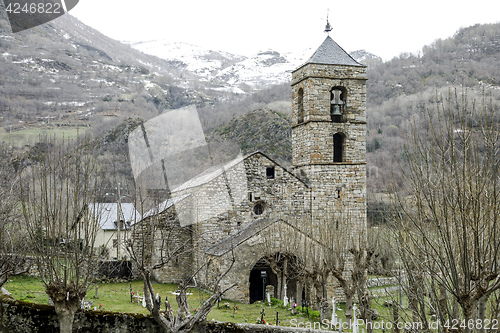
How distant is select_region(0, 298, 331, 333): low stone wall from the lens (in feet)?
29.7

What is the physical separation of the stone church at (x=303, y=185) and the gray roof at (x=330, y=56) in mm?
50

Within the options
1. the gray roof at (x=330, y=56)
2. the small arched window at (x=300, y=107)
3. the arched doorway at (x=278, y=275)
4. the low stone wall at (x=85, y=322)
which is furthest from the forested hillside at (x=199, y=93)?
the low stone wall at (x=85, y=322)

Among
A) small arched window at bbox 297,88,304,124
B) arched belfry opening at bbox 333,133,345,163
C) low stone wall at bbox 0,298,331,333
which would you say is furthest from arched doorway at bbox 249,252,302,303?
low stone wall at bbox 0,298,331,333

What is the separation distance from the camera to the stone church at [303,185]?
66.0ft

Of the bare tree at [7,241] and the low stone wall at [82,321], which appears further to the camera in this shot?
the bare tree at [7,241]

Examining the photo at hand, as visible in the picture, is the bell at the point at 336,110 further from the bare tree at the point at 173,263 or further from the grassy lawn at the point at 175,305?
the grassy lawn at the point at 175,305

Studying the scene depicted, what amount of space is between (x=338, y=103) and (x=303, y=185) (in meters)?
4.50

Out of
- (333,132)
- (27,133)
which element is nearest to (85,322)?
(333,132)

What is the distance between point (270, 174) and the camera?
21.1m

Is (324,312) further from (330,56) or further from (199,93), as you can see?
(199,93)

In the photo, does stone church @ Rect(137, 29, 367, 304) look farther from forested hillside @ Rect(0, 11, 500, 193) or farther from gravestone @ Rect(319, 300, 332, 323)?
forested hillside @ Rect(0, 11, 500, 193)

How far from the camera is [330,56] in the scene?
2144cm

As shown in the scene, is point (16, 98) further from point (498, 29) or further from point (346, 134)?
point (498, 29)

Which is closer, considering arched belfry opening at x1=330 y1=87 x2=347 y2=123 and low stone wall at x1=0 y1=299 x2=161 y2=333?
low stone wall at x1=0 y1=299 x2=161 y2=333
